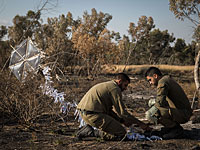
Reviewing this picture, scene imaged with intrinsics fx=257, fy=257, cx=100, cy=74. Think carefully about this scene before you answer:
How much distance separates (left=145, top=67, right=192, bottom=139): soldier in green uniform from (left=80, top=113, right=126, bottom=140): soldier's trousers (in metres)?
0.70

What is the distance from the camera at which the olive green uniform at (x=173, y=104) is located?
169 inches

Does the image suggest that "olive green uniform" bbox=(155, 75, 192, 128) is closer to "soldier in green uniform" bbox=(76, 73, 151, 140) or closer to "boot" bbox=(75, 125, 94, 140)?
"soldier in green uniform" bbox=(76, 73, 151, 140)

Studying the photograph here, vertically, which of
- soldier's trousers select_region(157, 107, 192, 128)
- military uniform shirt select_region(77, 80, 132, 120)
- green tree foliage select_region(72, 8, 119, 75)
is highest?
green tree foliage select_region(72, 8, 119, 75)

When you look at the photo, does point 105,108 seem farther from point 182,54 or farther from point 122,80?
point 182,54

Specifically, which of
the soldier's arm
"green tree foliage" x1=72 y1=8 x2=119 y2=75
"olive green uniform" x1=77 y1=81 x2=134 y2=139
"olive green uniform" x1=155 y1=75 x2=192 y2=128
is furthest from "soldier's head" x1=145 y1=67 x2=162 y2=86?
"green tree foliage" x1=72 y1=8 x2=119 y2=75

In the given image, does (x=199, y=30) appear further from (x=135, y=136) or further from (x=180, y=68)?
(x=180, y=68)

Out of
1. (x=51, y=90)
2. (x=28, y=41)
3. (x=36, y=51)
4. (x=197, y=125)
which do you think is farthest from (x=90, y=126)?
(x=28, y=41)

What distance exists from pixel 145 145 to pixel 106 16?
767 inches

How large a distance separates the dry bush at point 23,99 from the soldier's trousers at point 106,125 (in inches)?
48.3

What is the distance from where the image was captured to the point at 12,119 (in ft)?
18.0

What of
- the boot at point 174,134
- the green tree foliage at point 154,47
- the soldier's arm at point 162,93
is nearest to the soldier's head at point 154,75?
the soldier's arm at point 162,93

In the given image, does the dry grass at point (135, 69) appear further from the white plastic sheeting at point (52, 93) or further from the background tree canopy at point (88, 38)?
the white plastic sheeting at point (52, 93)

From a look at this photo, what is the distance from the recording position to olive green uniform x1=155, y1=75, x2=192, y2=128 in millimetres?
4297

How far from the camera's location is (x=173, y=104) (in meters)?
4.54
